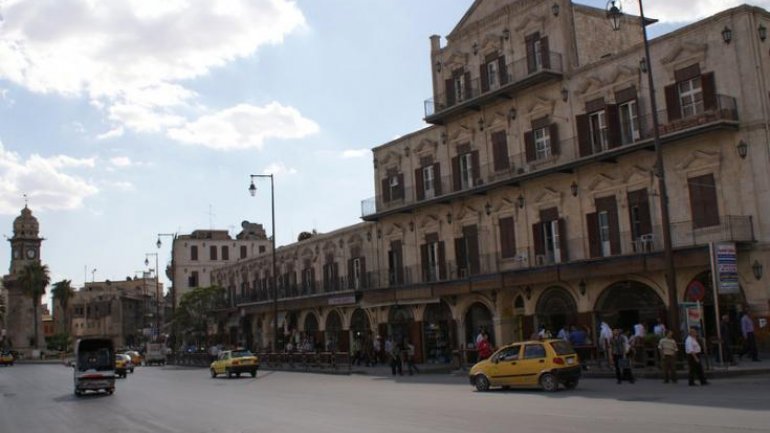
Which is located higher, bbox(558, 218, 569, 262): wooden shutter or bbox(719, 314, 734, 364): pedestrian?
bbox(558, 218, 569, 262): wooden shutter

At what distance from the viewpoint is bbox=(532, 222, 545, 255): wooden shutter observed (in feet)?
119

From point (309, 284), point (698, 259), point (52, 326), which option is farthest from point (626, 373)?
point (52, 326)

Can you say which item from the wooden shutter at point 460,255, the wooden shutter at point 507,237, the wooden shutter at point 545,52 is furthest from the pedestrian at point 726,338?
the wooden shutter at point 460,255

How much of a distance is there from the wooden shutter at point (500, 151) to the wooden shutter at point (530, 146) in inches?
57.4

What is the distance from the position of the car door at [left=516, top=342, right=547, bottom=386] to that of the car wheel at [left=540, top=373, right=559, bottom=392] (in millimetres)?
211

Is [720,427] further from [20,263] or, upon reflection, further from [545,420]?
[20,263]

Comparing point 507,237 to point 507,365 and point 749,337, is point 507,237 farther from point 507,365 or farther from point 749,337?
point 507,365

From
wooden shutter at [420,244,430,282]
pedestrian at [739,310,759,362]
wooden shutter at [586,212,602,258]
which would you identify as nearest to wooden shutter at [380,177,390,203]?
wooden shutter at [420,244,430,282]

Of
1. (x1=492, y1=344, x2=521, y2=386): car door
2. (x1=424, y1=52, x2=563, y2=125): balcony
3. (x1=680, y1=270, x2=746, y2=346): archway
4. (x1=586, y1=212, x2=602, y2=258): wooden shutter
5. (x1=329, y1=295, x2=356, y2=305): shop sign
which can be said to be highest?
(x1=424, y1=52, x2=563, y2=125): balcony

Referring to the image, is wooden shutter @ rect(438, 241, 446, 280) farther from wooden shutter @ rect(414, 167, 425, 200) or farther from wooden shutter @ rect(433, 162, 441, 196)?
wooden shutter @ rect(414, 167, 425, 200)

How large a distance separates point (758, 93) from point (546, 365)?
13.5m

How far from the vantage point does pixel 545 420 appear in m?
14.7

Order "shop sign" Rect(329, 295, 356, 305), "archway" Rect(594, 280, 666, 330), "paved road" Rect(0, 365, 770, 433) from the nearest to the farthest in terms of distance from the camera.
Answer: "paved road" Rect(0, 365, 770, 433), "archway" Rect(594, 280, 666, 330), "shop sign" Rect(329, 295, 356, 305)

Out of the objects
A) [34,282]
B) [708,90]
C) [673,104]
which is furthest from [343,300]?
[34,282]
